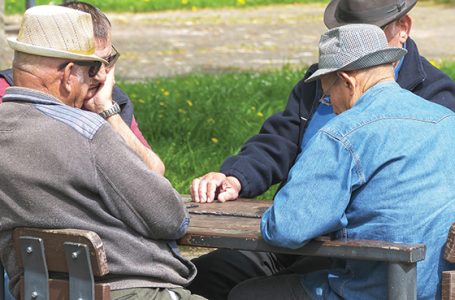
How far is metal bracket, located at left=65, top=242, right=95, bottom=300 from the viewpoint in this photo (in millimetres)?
3389

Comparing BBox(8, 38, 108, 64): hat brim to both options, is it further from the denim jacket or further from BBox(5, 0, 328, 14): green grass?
BBox(5, 0, 328, 14): green grass

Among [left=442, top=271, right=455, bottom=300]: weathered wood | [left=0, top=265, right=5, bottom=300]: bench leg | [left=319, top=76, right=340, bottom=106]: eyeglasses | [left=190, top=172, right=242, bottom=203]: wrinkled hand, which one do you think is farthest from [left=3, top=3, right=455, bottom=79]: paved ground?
[left=442, top=271, right=455, bottom=300]: weathered wood

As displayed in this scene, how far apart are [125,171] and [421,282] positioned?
3.12 feet

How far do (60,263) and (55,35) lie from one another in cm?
69

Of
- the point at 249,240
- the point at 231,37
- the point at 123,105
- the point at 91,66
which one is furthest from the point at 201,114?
the point at 231,37

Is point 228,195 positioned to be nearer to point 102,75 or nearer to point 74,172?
point 102,75

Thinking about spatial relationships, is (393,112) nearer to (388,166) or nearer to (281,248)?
(388,166)

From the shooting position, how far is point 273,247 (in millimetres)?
3521

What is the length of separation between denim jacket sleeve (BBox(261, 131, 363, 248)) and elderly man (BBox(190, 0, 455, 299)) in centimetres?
85

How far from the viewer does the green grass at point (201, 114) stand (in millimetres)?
7348

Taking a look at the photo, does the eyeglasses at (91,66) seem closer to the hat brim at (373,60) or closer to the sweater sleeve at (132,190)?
the sweater sleeve at (132,190)

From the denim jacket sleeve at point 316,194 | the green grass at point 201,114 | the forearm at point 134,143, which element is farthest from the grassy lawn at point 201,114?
the denim jacket sleeve at point 316,194

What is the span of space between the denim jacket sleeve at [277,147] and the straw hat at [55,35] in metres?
1.06

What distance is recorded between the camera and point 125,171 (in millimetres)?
3395
